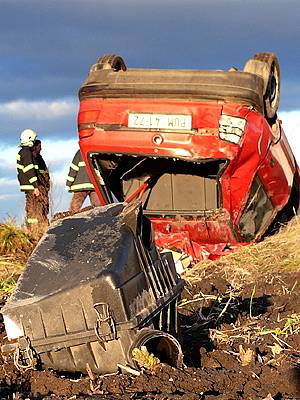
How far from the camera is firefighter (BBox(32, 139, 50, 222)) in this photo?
36.6 feet

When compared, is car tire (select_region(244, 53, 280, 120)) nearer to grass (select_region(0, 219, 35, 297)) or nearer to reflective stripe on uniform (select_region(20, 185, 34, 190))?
grass (select_region(0, 219, 35, 297))

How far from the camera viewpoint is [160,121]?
6.33m

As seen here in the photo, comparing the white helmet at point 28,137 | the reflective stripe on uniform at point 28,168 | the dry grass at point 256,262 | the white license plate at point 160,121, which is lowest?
the dry grass at point 256,262

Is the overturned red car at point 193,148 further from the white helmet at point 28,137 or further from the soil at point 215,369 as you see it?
the white helmet at point 28,137

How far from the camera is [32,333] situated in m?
3.31

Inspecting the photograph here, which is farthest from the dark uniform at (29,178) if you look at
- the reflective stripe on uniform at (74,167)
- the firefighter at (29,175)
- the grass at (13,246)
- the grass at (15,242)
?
the grass at (15,242)

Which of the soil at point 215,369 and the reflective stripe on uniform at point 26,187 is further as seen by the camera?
the reflective stripe on uniform at point 26,187

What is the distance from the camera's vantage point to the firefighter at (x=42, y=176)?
11.2 metres

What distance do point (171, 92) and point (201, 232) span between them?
1.53 metres

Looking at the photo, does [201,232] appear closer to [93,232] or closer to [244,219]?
[244,219]

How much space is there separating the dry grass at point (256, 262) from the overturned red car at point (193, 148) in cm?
18

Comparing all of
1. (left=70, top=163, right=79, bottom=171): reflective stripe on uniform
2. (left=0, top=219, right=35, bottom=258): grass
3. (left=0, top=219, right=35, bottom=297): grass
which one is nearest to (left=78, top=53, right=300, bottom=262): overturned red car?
(left=0, top=219, right=35, bottom=297): grass

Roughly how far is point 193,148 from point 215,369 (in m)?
2.96

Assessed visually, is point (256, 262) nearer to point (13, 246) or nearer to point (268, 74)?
point (268, 74)
